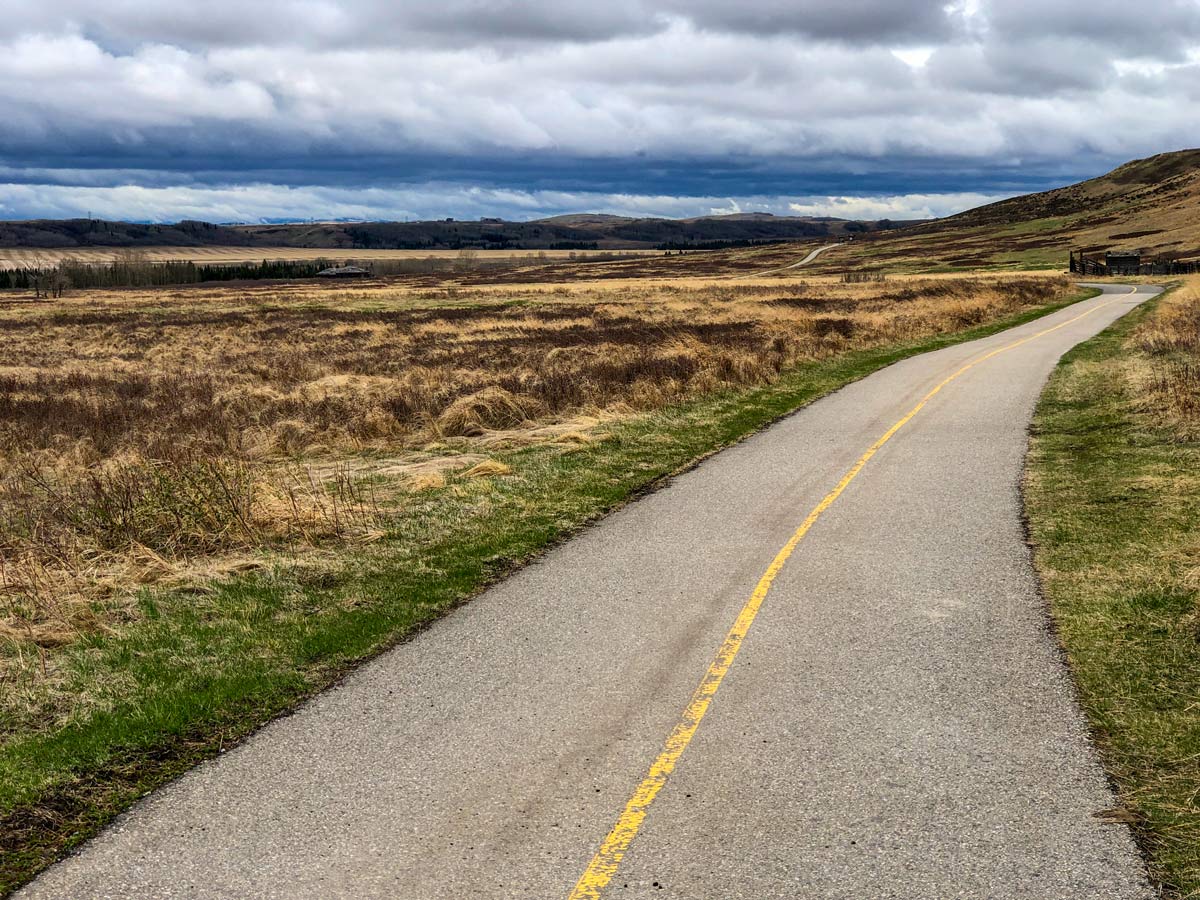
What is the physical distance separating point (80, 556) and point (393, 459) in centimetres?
704

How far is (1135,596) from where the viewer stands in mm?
8148

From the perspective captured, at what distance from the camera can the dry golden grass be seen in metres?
10.3

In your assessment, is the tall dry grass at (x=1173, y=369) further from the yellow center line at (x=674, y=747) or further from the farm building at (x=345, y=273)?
the farm building at (x=345, y=273)

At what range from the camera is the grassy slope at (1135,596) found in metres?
5.05

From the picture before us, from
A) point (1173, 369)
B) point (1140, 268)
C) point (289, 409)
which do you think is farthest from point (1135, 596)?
point (1140, 268)

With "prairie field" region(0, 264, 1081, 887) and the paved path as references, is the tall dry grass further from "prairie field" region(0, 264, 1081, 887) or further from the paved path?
the paved path

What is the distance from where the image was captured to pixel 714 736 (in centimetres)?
577

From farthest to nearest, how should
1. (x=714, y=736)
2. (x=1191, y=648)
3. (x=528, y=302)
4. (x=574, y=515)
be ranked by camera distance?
(x=528, y=302) < (x=574, y=515) < (x=1191, y=648) < (x=714, y=736)

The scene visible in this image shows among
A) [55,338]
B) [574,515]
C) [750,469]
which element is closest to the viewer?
[574,515]

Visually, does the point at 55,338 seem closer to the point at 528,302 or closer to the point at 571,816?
the point at 528,302

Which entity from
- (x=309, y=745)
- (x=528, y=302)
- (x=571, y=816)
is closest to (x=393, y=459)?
(x=309, y=745)

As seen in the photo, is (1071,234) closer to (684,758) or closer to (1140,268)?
(1140,268)

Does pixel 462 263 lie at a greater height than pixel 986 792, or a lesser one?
greater

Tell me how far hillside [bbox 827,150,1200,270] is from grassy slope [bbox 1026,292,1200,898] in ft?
332
